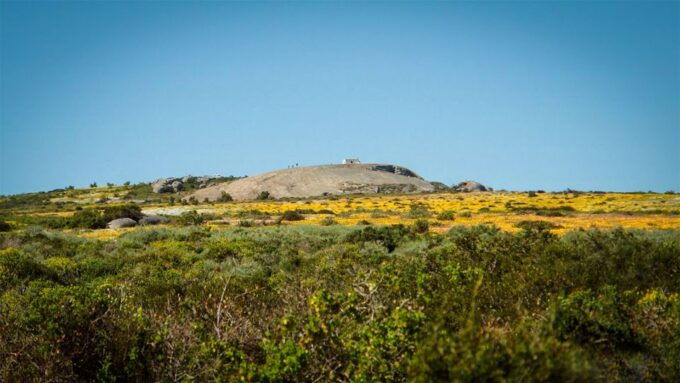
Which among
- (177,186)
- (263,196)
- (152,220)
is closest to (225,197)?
(263,196)

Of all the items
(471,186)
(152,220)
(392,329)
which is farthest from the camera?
(471,186)

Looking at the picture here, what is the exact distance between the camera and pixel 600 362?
5.27 metres

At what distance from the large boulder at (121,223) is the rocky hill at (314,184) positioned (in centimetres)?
4453

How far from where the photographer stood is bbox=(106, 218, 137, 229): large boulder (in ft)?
119

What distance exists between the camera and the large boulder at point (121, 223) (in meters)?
36.2

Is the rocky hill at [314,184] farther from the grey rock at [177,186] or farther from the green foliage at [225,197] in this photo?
the grey rock at [177,186]

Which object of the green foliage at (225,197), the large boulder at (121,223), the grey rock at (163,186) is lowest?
the large boulder at (121,223)

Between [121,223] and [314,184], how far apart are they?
175 ft

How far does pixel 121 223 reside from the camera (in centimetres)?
3650

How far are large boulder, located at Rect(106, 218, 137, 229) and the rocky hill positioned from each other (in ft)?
146

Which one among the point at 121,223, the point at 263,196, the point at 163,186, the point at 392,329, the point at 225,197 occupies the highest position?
the point at 163,186

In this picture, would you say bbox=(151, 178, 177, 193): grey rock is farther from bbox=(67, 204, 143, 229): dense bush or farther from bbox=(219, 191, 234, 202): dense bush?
bbox=(67, 204, 143, 229): dense bush

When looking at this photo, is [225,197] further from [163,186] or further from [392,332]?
[392,332]

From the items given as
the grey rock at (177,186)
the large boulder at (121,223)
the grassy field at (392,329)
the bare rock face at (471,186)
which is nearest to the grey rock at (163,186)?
the grey rock at (177,186)
